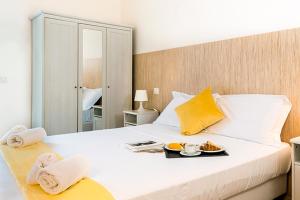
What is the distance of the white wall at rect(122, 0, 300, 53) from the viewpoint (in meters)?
2.51

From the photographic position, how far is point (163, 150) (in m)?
1.97

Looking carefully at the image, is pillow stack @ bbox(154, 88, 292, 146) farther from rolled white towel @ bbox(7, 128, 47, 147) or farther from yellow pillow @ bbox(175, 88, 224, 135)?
rolled white towel @ bbox(7, 128, 47, 147)

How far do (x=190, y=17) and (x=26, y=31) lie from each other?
224 centimetres

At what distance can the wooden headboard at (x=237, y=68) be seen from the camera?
7.75 ft

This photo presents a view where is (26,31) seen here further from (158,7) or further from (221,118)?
(221,118)

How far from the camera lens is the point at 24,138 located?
2.11 metres

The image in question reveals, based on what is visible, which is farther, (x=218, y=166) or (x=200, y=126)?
(x=200, y=126)

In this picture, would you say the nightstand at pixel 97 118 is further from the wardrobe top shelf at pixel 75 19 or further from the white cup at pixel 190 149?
the white cup at pixel 190 149

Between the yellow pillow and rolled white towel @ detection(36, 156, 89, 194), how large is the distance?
A: 1.41m

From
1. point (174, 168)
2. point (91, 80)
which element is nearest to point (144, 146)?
point (174, 168)

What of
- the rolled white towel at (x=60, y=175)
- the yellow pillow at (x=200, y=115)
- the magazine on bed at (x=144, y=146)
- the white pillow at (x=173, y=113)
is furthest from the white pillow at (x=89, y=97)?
the rolled white towel at (x=60, y=175)

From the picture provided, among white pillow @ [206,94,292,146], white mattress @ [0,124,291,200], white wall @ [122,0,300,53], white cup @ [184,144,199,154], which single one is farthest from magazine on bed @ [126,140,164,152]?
white wall @ [122,0,300,53]

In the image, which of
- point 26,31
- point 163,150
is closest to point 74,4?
point 26,31

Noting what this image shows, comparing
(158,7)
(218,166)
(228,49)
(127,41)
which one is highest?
(158,7)
